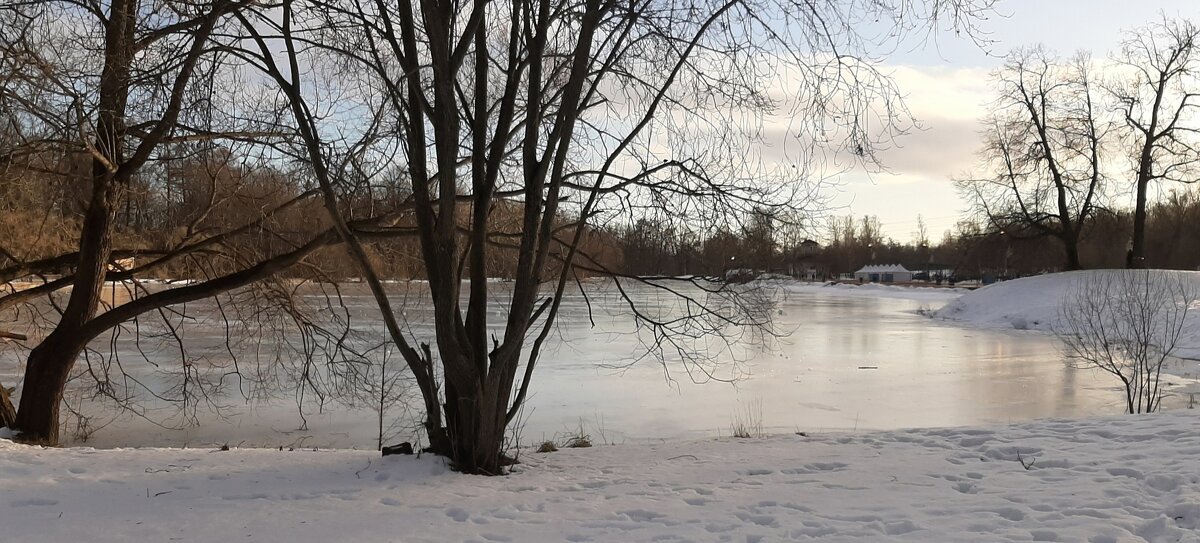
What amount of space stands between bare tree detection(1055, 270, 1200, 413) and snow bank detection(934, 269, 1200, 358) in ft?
2.56

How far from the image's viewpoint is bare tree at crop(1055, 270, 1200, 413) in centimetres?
1195

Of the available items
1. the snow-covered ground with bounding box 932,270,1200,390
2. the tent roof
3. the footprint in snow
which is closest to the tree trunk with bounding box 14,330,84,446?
the footprint in snow

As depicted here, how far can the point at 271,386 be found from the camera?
13.5 m

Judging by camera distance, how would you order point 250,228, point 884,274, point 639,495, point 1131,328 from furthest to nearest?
point 884,274 → point 1131,328 → point 250,228 → point 639,495

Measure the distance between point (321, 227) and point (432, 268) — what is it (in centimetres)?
332

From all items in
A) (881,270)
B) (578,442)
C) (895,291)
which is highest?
(881,270)

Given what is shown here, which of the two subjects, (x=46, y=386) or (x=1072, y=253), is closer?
(x=46, y=386)

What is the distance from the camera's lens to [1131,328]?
14.5 meters

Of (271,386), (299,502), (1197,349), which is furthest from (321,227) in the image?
(1197,349)

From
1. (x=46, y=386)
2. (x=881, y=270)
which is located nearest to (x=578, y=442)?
(x=46, y=386)

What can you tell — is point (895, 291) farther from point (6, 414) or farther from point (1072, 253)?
point (6, 414)

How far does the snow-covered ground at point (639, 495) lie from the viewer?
4207mm

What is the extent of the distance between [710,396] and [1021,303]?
78.8 ft

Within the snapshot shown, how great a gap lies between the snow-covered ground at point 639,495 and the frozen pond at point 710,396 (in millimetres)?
2489
